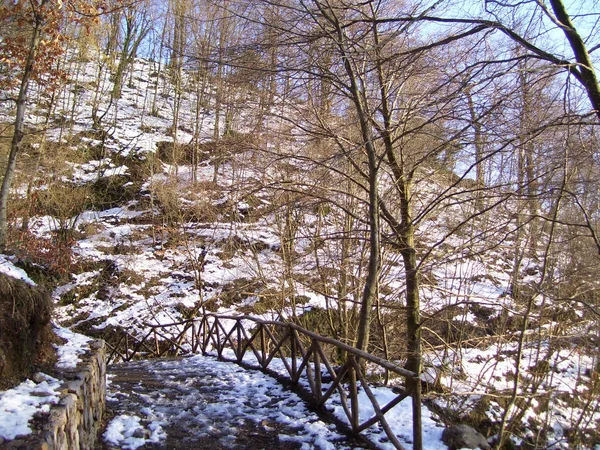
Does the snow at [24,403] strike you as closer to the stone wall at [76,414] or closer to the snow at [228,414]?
the stone wall at [76,414]

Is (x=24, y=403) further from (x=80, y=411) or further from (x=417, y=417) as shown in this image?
(x=417, y=417)

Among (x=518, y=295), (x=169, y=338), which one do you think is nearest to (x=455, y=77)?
(x=518, y=295)

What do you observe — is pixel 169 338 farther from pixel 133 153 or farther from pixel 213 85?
pixel 133 153

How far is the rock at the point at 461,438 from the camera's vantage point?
15.0 ft

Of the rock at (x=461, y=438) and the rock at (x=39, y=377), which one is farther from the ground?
the rock at (x=39, y=377)

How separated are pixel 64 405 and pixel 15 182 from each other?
15337mm

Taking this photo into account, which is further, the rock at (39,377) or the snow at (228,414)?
the snow at (228,414)

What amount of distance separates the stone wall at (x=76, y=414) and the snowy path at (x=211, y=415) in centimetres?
32

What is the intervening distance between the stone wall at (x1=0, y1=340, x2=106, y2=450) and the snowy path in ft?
1.05

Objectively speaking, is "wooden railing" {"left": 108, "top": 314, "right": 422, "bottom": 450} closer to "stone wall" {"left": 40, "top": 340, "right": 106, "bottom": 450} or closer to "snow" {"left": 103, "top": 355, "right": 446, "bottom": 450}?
"snow" {"left": 103, "top": 355, "right": 446, "bottom": 450}

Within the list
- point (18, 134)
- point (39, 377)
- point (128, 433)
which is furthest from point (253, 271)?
point (39, 377)

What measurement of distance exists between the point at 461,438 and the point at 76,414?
381 cm

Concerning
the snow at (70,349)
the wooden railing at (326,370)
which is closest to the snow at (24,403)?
the snow at (70,349)

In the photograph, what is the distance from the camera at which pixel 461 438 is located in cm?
464
